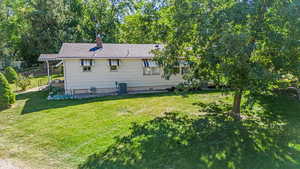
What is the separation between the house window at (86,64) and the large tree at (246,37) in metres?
8.24

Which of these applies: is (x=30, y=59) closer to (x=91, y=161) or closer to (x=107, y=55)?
(x=107, y=55)

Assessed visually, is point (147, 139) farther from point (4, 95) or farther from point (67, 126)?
point (4, 95)

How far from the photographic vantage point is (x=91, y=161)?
4.41m

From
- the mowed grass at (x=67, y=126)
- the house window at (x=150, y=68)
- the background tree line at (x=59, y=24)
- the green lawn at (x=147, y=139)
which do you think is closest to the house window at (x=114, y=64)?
the house window at (x=150, y=68)

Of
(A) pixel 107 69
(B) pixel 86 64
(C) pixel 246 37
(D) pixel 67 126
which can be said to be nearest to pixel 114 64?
(A) pixel 107 69

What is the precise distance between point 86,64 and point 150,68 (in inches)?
184

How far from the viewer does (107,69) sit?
13.3 meters

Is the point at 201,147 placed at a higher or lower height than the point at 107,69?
lower

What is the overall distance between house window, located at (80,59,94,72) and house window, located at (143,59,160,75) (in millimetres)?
3810

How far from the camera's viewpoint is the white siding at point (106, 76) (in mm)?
12508

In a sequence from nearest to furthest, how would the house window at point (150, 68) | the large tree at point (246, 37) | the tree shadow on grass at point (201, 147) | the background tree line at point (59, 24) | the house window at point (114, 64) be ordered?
the tree shadow on grass at point (201, 147) < the large tree at point (246, 37) < the house window at point (114, 64) < the house window at point (150, 68) < the background tree line at point (59, 24)

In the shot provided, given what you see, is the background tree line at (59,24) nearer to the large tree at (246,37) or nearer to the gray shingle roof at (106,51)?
the gray shingle roof at (106,51)

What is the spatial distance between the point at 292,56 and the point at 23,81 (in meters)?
17.2

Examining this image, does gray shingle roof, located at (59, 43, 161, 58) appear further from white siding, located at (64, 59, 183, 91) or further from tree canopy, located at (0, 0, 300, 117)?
tree canopy, located at (0, 0, 300, 117)
